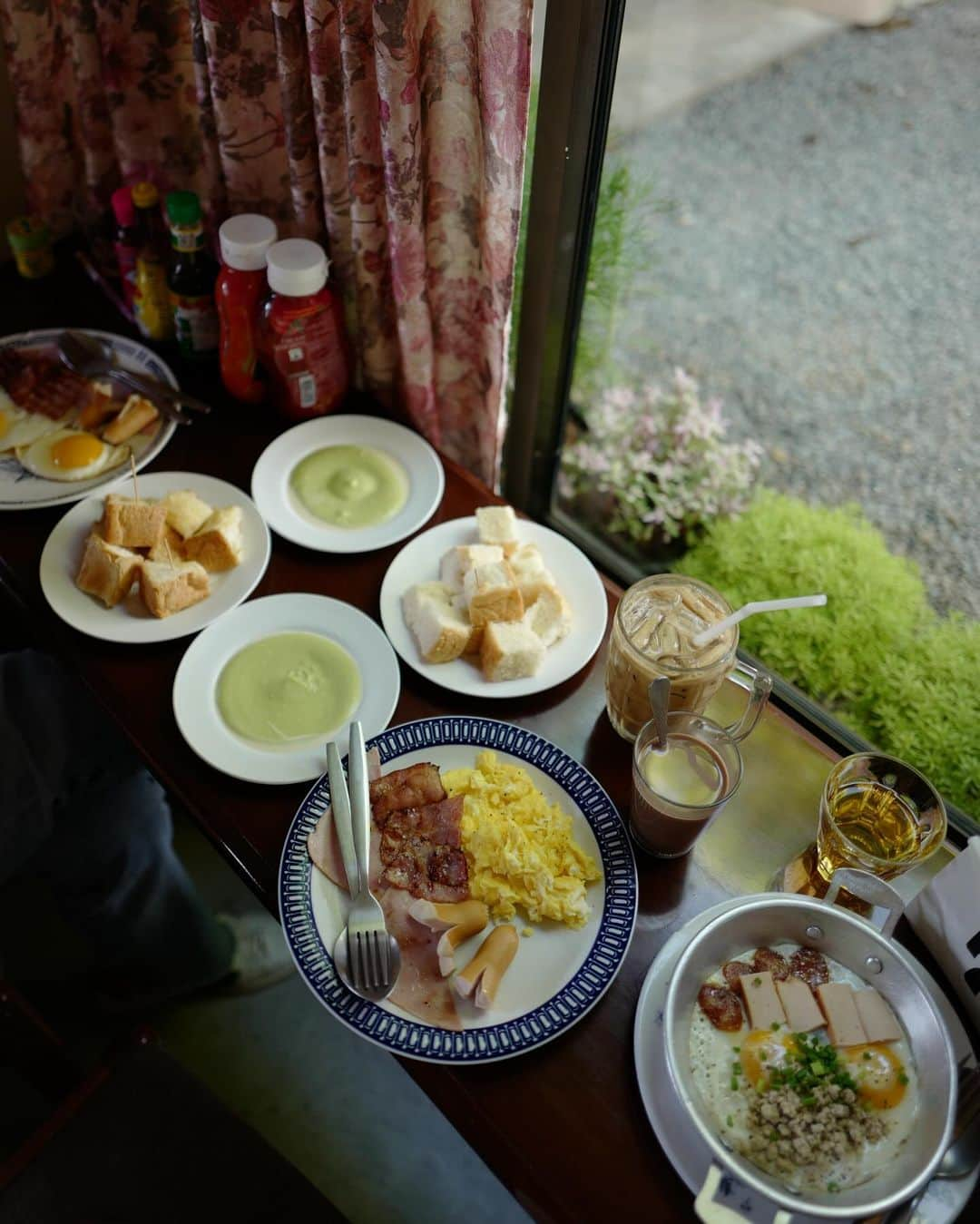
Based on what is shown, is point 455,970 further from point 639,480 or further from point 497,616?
point 639,480

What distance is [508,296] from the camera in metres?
1.44

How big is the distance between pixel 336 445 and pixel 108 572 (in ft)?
1.31

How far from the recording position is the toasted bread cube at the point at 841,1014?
0.97 metres

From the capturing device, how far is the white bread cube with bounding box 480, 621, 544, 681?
126 cm

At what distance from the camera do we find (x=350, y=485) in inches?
58.5

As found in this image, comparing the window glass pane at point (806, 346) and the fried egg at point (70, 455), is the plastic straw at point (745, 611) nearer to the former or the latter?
the window glass pane at point (806, 346)

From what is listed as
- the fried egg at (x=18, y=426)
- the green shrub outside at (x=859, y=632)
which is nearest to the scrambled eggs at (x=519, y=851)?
the green shrub outside at (x=859, y=632)

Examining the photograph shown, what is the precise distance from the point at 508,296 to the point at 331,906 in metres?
0.86

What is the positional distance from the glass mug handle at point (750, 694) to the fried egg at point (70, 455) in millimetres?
948

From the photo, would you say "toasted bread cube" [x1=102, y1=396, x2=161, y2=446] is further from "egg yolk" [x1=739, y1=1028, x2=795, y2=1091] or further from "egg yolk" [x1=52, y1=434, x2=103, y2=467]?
"egg yolk" [x1=739, y1=1028, x2=795, y2=1091]

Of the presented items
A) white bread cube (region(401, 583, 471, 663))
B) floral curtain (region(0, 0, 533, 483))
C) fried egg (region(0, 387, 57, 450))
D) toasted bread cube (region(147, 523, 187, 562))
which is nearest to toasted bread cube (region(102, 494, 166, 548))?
toasted bread cube (region(147, 523, 187, 562))

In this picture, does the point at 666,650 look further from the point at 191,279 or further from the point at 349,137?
the point at 191,279

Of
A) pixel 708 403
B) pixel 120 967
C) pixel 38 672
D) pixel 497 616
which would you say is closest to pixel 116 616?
pixel 38 672

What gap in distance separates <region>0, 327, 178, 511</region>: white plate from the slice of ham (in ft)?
2.06
